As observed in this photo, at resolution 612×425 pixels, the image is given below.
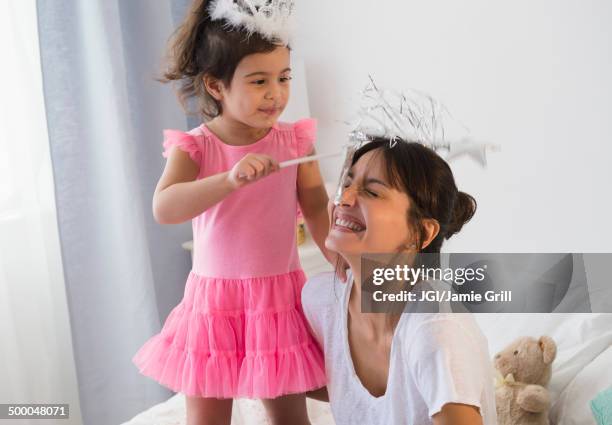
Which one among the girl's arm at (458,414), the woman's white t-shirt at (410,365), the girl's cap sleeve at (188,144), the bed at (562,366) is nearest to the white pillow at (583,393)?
the bed at (562,366)

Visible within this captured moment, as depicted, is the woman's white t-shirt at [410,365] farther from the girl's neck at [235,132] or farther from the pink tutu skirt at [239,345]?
the girl's neck at [235,132]

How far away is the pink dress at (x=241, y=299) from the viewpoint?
1.12 m

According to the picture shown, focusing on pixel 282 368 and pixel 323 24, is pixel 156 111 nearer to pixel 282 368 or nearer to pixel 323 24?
pixel 323 24

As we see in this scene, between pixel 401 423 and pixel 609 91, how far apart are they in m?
0.96

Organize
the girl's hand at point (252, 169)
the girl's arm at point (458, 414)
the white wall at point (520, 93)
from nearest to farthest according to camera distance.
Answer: the girl's arm at point (458, 414)
the girl's hand at point (252, 169)
the white wall at point (520, 93)

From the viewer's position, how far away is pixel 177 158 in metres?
1.15

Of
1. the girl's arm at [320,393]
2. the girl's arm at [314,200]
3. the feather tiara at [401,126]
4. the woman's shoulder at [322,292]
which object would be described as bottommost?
the girl's arm at [320,393]

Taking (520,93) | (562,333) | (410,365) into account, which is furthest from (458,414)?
(520,93)

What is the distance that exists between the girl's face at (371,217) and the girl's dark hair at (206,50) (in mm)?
287

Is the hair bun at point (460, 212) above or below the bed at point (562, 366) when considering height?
above

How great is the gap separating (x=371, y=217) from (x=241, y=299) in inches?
11.7

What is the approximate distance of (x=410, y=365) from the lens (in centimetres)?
97

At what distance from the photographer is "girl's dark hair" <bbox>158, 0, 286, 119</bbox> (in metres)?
1.12

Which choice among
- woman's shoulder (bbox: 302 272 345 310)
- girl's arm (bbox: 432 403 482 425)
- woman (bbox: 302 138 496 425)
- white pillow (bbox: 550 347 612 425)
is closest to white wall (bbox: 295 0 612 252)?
white pillow (bbox: 550 347 612 425)
